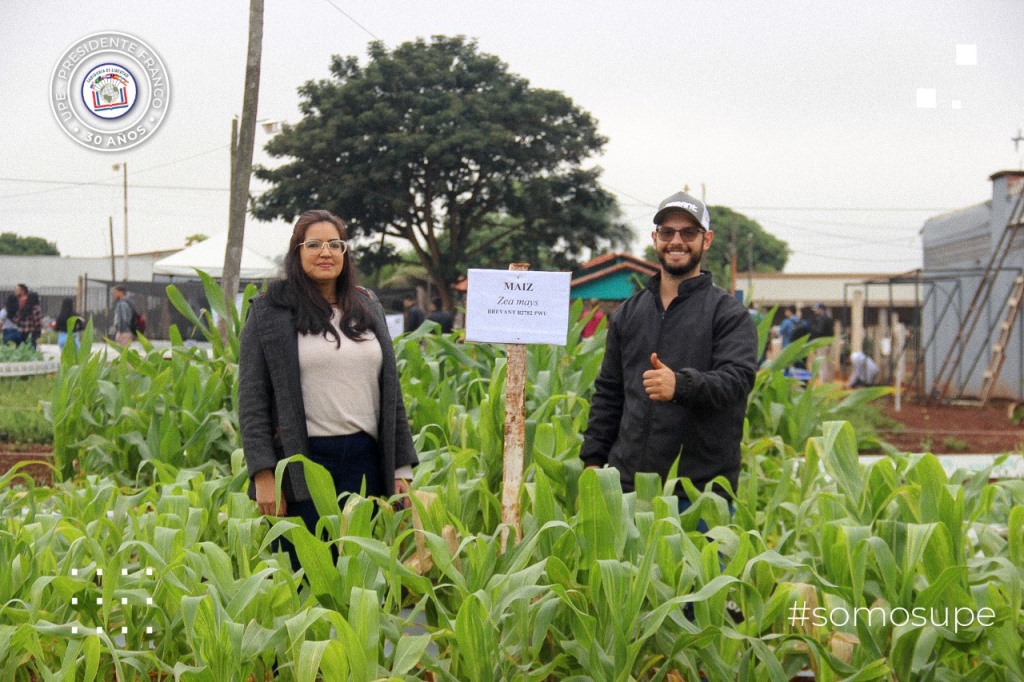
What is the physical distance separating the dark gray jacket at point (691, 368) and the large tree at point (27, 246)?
186 feet

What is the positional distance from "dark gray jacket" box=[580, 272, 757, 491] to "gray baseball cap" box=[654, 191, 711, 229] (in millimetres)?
179

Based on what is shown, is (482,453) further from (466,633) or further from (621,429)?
(466,633)

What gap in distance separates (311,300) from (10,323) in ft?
51.5

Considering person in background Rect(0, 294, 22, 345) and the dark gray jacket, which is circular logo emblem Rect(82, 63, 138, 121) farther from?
person in background Rect(0, 294, 22, 345)

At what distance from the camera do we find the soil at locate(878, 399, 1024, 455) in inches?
354

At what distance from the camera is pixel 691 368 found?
2.97m

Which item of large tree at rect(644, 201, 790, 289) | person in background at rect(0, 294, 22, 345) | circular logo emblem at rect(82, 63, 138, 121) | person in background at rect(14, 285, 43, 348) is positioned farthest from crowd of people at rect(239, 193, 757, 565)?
large tree at rect(644, 201, 790, 289)

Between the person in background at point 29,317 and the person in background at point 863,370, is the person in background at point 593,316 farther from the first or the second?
the person in background at point 29,317

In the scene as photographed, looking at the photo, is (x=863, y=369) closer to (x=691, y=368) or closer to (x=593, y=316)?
(x=593, y=316)

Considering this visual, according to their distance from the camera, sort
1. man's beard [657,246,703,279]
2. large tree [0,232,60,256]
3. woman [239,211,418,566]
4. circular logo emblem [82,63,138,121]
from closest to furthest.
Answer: woman [239,211,418,566], man's beard [657,246,703,279], circular logo emblem [82,63,138,121], large tree [0,232,60,256]

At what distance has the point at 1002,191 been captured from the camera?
14.0 meters

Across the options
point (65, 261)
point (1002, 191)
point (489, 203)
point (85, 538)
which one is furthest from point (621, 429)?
point (65, 261)

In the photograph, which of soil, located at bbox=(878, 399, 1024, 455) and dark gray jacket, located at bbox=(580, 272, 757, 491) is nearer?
dark gray jacket, located at bbox=(580, 272, 757, 491)

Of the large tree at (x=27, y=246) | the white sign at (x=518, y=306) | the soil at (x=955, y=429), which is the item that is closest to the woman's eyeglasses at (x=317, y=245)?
the white sign at (x=518, y=306)
